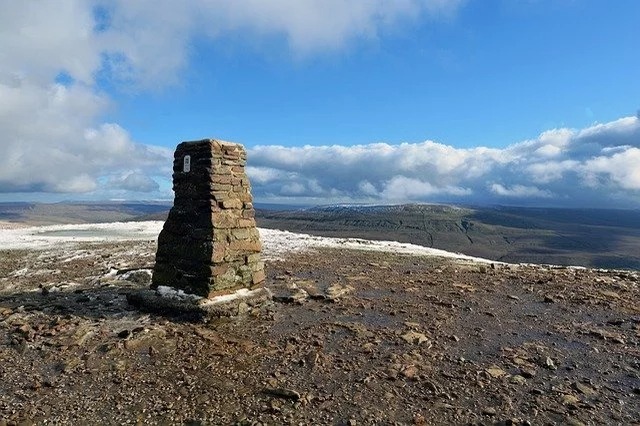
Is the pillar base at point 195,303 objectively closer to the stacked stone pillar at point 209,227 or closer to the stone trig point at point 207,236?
the stone trig point at point 207,236

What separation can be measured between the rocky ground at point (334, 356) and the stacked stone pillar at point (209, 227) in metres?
1.27

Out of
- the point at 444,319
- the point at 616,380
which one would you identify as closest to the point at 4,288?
the point at 444,319

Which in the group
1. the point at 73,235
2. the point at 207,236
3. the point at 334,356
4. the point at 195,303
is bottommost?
the point at 334,356

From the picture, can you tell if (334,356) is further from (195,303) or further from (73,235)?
(73,235)

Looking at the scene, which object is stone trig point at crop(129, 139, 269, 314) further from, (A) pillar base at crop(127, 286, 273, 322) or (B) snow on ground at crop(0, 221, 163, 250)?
(B) snow on ground at crop(0, 221, 163, 250)

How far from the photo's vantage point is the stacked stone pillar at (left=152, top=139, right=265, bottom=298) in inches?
479

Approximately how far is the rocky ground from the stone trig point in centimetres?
91

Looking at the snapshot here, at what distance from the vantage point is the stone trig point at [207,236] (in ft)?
39.7

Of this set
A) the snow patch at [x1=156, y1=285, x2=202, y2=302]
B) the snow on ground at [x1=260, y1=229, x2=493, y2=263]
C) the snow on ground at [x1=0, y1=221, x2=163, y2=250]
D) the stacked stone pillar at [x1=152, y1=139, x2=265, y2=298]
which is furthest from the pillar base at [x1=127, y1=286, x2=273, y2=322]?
the snow on ground at [x1=0, y1=221, x2=163, y2=250]

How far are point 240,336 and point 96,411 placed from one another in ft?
12.7

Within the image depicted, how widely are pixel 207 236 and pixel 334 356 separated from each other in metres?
5.11

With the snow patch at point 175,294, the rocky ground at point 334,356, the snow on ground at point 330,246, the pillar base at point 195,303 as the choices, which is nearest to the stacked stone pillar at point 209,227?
the snow patch at point 175,294

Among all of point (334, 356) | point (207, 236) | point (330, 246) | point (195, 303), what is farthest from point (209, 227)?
point (330, 246)

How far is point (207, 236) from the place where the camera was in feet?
39.8
